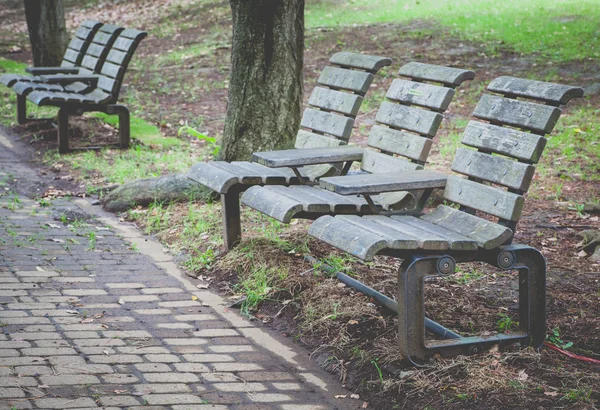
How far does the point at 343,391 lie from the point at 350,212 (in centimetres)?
112

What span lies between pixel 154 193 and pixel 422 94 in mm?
2975

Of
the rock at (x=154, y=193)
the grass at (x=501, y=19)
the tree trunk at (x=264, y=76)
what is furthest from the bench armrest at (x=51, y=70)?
the grass at (x=501, y=19)

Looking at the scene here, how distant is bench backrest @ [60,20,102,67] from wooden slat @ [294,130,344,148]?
5198mm

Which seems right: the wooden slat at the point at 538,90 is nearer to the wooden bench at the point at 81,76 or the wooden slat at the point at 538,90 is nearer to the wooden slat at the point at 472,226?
the wooden slat at the point at 472,226

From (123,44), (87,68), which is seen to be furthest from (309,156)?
(87,68)

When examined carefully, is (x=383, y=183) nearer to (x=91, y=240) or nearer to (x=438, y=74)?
(x=438, y=74)

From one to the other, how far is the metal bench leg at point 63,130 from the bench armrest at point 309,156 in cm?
402

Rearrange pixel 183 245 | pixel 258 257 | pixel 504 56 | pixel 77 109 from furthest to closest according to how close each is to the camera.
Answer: pixel 504 56, pixel 77 109, pixel 183 245, pixel 258 257

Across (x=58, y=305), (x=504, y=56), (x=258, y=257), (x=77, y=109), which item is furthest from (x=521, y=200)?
(x=504, y=56)

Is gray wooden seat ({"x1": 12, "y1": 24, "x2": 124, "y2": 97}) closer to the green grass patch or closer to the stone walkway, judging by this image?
the green grass patch

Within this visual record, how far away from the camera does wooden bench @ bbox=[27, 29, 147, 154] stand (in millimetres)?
8797

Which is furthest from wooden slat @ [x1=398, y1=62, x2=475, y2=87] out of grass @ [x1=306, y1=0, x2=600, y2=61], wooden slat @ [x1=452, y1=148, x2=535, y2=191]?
grass @ [x1=306, y1=0, x2=600, y2=61]

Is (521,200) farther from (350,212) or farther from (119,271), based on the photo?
(119,271)

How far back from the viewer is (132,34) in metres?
9.36
